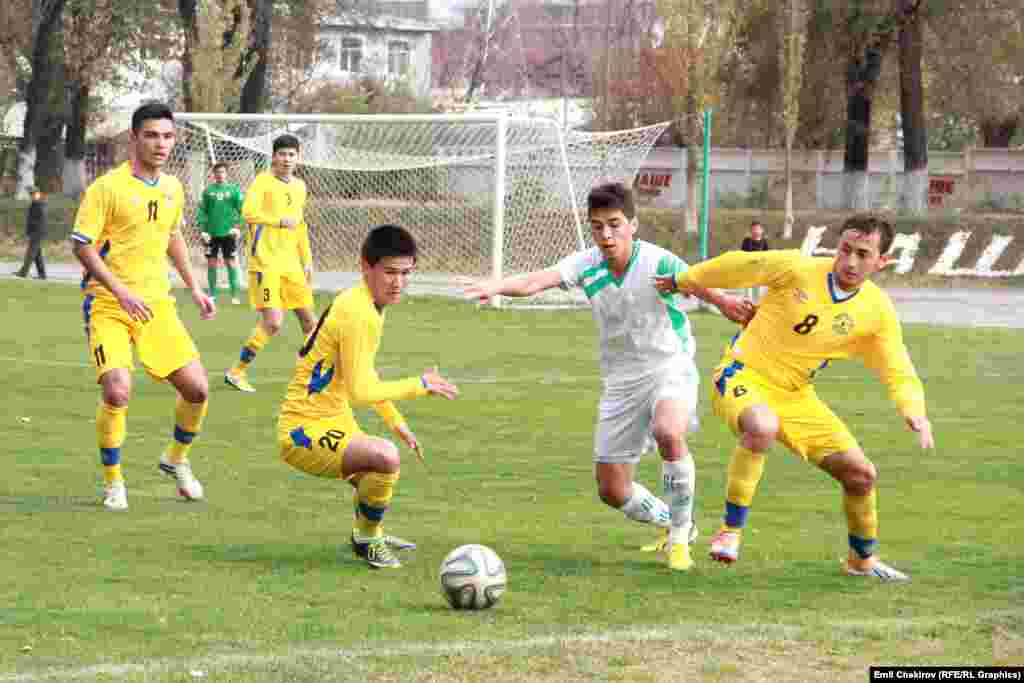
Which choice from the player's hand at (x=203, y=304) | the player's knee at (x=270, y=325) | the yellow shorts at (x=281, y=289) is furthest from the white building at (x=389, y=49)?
the player's hand at (x=203, y=304)

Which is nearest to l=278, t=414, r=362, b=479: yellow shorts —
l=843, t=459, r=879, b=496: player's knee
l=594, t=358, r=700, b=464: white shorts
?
l=594, t=358, r=700, b=464: white shorts

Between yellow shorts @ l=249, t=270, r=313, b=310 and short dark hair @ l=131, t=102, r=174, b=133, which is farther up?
short dark hair @ l=131, t=102, r=174, b=133

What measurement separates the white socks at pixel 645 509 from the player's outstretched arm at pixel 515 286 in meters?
1.14

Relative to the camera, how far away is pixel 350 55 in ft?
312

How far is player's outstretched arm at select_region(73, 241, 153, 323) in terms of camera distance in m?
9.23

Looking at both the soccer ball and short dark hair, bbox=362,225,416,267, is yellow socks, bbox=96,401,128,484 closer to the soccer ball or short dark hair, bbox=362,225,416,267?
short dark hair, bbox=362,225,416,267

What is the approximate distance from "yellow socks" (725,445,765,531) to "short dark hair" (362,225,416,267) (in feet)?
6.08

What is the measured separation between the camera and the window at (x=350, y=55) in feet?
285

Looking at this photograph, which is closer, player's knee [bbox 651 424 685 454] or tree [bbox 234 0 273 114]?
player's knee [bbox 651 424 685 454]

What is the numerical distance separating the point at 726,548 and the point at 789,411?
0.74 metres

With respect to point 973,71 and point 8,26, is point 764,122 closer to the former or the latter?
point 973,71

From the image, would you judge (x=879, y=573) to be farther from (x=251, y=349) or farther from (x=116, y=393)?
(x=251, y=349)

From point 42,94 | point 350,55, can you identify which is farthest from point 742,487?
point 350,55

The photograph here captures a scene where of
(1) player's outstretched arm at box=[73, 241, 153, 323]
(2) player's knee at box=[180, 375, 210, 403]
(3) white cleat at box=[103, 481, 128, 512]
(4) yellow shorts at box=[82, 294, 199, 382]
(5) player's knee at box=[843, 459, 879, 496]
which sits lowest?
(3) white cleat at box=[103, 481, 128, 512]
